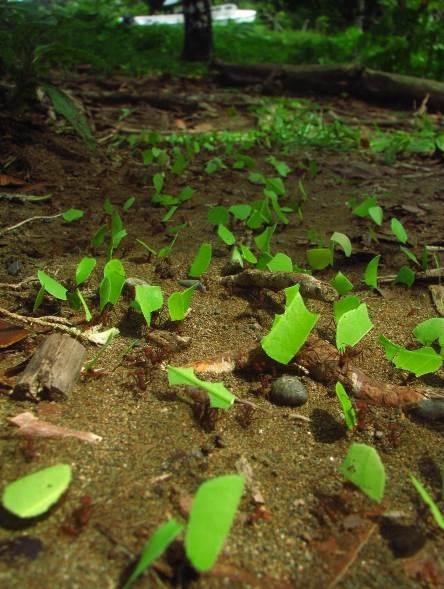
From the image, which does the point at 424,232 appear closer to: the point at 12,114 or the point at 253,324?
the point at 253,324

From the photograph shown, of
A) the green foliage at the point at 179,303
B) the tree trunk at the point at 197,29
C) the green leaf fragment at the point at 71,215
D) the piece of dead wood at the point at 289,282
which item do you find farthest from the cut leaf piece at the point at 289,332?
the tree trunk at the point at 197,29

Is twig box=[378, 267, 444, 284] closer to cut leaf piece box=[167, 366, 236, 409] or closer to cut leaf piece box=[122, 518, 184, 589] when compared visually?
cut leaf piece box=[167, 366, 236, 409]

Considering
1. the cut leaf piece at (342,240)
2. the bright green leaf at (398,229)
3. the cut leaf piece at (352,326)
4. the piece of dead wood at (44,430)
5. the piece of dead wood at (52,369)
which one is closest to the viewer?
the piece of dead wood at (44,430)

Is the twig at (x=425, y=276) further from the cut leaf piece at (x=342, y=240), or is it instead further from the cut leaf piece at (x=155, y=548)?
the cut leaf piece at (x=155, y=548)

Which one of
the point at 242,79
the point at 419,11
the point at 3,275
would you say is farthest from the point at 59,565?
the point at 419,11

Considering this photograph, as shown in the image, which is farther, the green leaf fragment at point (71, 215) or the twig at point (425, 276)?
the green leaf fragment at point (71, 215)
